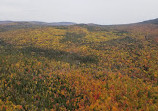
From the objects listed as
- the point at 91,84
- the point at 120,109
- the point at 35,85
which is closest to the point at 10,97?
the point at 35,85

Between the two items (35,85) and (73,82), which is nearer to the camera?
(35,85)

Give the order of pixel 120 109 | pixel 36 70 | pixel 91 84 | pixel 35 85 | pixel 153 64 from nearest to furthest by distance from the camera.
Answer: pixel 120 109, pixel 35 85, pixel 91 84, pixel 36 70, pixel 153 64

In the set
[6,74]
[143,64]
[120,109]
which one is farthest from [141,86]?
[6,74]

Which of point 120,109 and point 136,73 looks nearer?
point 120,109

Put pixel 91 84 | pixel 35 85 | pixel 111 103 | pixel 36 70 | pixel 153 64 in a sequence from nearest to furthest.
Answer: pixel 111 103
pixel 35 85
pixel 91 84
pixel 36 70
pixel 153 64

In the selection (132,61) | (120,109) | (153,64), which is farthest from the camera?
(132,61)

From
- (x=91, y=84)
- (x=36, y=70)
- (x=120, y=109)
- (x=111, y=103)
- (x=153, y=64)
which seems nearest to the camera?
(x=120, y=109)

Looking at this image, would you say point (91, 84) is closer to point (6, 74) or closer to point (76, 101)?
point (76, 101)

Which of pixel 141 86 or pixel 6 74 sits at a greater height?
pixel 6 74

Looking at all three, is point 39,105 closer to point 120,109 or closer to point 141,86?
point 120,109
